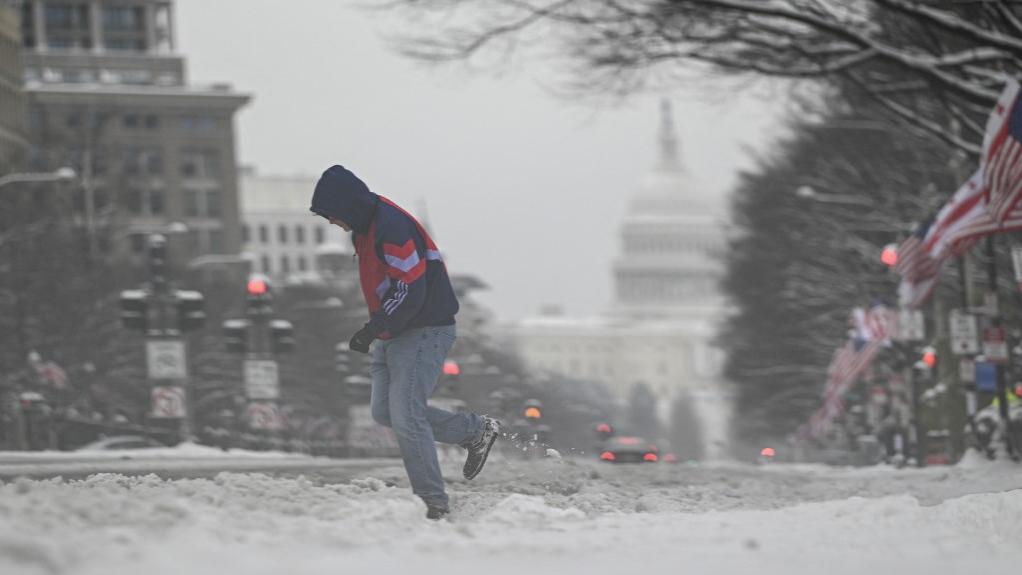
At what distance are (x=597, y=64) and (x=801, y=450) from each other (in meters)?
32.6

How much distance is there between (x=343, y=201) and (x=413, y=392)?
3.06 ft

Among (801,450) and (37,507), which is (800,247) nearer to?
(801,450)

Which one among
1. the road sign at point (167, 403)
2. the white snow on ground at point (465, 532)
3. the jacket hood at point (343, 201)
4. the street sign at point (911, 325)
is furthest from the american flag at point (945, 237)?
the jacket hood at point (343, 201)

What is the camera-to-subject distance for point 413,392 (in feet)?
35.8

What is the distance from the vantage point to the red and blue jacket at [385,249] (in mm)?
10758

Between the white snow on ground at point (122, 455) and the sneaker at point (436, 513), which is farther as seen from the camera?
the white snow on ground at point (122, 455)

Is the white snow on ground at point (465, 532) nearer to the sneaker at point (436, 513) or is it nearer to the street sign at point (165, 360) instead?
the sneaker at point (436, 513)

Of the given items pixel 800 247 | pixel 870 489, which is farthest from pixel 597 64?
pixel 800 247

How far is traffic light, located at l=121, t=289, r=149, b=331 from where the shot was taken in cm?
3144

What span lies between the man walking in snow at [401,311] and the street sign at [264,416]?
24932mm

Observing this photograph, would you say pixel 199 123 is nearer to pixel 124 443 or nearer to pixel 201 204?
pixel 201 204

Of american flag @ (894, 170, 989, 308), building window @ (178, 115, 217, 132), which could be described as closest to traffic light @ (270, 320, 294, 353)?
american flag @ (894, 170, 989, 308)

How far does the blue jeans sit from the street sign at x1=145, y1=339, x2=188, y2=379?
21.4 meters

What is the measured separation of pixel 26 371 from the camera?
139ft
